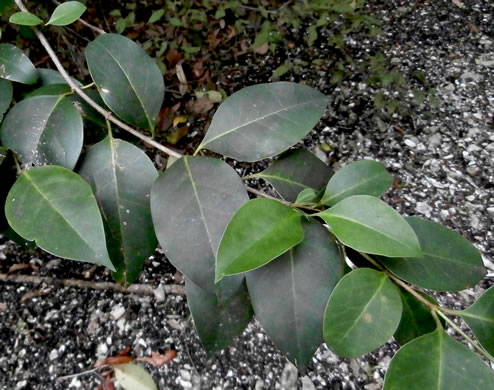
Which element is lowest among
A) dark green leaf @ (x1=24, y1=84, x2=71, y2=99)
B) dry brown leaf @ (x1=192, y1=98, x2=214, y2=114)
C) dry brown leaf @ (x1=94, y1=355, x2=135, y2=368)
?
dry brown leaf @ (x1=94, y1=355, x2=135, y2=368)

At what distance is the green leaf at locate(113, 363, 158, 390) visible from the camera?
101 centimetres

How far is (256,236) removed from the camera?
0.44 meters

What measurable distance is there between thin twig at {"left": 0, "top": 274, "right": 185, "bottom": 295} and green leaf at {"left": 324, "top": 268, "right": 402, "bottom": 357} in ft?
2.67

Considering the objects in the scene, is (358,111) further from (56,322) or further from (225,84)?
(56,322)

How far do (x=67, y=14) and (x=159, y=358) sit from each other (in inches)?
30.2

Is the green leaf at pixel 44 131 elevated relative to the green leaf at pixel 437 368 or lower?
elevated

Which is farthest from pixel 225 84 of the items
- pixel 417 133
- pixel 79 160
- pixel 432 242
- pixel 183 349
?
pixel 432 242

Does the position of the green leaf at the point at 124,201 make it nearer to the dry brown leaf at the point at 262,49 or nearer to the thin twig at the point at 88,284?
the thin twig at the point at 88,284

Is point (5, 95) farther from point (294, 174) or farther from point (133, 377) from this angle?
point (133, 377)

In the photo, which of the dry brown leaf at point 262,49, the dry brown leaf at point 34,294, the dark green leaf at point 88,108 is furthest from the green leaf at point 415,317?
the dry brown leaf at point 262,49

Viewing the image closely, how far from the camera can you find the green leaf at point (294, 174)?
61 centimetres

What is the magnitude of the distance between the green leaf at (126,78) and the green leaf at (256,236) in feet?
0.87

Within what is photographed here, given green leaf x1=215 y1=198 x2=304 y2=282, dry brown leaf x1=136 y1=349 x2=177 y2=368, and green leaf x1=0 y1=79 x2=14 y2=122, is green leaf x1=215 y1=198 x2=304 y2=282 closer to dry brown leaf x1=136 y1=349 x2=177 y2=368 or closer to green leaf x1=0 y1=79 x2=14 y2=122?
green leaf x1=0 y1=79 x2=14 y2=122

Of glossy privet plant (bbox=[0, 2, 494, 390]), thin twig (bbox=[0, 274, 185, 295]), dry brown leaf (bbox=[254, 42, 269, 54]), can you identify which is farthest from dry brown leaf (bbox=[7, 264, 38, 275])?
dry brown leaf (bbox=[254, 42, 269, 54])
